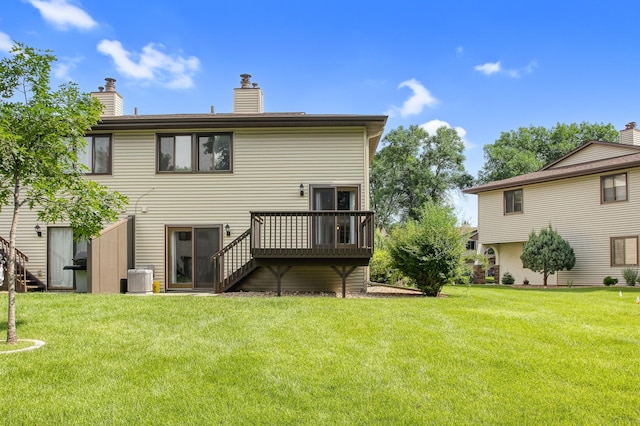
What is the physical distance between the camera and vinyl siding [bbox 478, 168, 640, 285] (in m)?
20.6

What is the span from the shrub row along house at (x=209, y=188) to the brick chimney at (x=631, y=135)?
1599 cm

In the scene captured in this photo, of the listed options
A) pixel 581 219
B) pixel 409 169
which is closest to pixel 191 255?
pixel 581 219

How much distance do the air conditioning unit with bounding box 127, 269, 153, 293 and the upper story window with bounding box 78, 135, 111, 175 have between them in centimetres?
333

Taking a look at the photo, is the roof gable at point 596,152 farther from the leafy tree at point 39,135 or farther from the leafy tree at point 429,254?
the leafy tree at point 39,135

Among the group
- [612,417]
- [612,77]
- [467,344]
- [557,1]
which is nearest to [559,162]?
[612,77]

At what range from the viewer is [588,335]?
7652 mm

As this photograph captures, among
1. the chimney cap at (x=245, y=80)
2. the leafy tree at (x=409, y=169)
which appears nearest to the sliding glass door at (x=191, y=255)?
the chimney cap at (x=245, y=80)

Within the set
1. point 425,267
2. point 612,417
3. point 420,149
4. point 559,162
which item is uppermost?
point 420,149

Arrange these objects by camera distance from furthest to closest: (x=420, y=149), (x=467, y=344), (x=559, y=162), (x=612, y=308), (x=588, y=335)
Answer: (x=420, y=149)
(x=559, y=162)
(x=612, y=308)
(x=588, y=335)
(x=467, y=344)

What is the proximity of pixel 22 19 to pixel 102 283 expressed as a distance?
248 inches

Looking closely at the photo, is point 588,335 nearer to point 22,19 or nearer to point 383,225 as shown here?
point 22,19

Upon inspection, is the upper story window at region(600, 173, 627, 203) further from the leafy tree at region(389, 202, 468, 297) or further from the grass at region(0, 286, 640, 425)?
the grass at region(0, 286, 640, 425)

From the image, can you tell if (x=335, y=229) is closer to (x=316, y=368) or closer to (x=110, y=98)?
(x=316, y=368)

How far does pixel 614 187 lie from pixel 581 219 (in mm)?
1842
